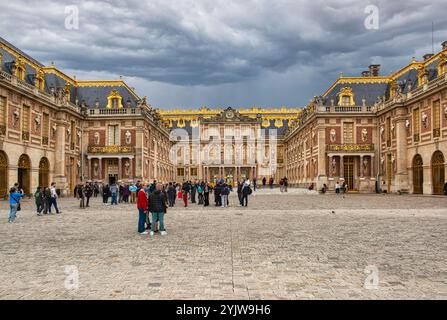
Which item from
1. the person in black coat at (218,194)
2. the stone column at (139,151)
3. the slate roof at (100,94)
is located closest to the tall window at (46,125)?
the slate roof at (100,94)

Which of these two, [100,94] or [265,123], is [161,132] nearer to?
[100,94]

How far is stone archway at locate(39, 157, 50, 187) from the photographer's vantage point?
34531mm

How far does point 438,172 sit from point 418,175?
358cm

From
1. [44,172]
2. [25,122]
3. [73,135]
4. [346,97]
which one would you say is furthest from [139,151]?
[346,97]

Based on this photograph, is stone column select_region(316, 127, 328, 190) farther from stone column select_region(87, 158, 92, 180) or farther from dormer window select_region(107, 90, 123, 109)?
stone column select_region(87, 158, 92, 180)

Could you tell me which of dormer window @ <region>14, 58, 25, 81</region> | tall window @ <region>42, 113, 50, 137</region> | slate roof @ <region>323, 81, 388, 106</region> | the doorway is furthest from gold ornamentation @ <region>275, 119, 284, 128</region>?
dormer window @ <region>14, 58, 25, 81</region>

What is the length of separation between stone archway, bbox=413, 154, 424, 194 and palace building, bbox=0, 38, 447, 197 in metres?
0.09

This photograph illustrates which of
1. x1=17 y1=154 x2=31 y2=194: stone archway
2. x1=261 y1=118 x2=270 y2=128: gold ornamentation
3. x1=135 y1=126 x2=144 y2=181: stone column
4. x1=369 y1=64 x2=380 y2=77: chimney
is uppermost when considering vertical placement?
x1=369 y1=64 x2=380 y2=77: chimney

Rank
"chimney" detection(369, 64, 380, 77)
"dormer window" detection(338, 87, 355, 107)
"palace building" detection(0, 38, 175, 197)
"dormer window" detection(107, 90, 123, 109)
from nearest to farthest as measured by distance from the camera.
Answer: "palace building" detection(0, 38, 175, 197), "dormer window" detection(107, 90, 123, 109), "dormer window" detection(338, 87, 355, 107), "chimney" detection(369, 64, 380, 77)

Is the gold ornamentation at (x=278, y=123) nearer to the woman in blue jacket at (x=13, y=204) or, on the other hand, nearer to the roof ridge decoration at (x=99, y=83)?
the roof ridge decoration at (x=99, y=83)

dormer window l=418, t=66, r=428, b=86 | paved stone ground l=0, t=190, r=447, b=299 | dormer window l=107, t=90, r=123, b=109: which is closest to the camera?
paved stone ground l=0, t=190, r=447, b=299

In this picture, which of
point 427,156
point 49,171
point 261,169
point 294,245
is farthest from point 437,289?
point 261,169

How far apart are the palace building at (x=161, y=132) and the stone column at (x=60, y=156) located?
0.09 meters

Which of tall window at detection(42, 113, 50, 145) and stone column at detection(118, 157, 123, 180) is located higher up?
tall window at detection(42, 113, 50, 145)
